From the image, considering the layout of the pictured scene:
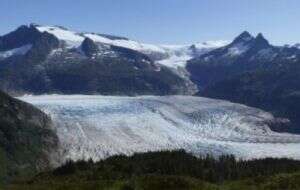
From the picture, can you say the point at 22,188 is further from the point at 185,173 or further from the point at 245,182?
the point at 185,173

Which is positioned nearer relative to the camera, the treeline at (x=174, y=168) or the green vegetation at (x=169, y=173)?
the green vegetation at (x=169, y=173)

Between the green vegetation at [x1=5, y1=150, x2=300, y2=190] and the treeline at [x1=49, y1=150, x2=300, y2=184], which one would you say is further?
the treeline at [x1=49, y1=150, x2=300, y2=184]

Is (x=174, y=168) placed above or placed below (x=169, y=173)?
above

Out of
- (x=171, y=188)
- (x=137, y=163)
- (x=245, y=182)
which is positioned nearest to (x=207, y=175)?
(x=137, y=163)

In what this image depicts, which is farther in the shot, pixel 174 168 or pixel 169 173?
pixel 174 168
